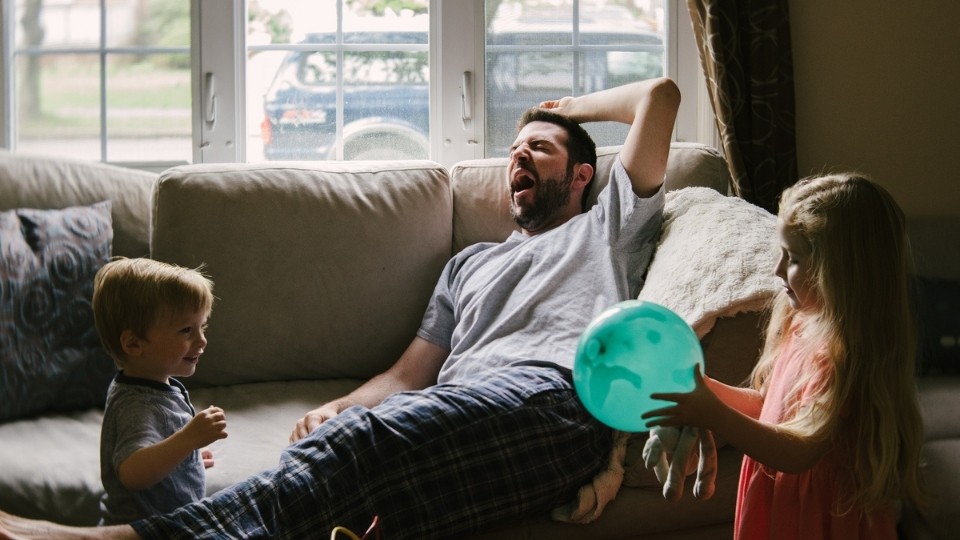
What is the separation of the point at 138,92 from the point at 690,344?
2.36 metres

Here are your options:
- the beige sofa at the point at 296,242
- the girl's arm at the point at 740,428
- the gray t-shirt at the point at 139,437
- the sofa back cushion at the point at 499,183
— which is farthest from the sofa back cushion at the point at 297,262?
the girl's arm at the point at 740,428

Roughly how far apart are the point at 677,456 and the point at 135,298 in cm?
87

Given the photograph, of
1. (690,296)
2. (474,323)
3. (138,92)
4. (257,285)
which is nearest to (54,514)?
(257,285)

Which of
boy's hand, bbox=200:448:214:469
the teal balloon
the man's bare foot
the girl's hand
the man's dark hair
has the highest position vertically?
the man's dark hair

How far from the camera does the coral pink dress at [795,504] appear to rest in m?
1.44

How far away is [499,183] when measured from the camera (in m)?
2.70

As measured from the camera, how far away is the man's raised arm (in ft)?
7.57

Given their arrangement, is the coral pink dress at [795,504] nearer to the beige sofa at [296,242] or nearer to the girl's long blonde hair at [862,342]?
the girl's long blonde hair at [862,342]

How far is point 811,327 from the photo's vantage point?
146 cm

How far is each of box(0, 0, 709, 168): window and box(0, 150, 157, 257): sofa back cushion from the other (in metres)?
0.53

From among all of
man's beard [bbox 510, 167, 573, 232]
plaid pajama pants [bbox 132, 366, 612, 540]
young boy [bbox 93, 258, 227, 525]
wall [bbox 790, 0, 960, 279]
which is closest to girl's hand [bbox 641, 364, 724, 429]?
plaid pajama pants [bbox 132, 366, 612, 540]

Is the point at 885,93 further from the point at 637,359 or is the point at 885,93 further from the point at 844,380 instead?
the point at 637,359

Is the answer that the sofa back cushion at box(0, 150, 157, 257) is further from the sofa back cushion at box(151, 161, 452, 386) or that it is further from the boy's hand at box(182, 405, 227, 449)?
the boy's hand at box(182, 405, 227, 449)

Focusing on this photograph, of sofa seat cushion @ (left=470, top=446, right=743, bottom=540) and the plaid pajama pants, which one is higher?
the plaid pajama pants
